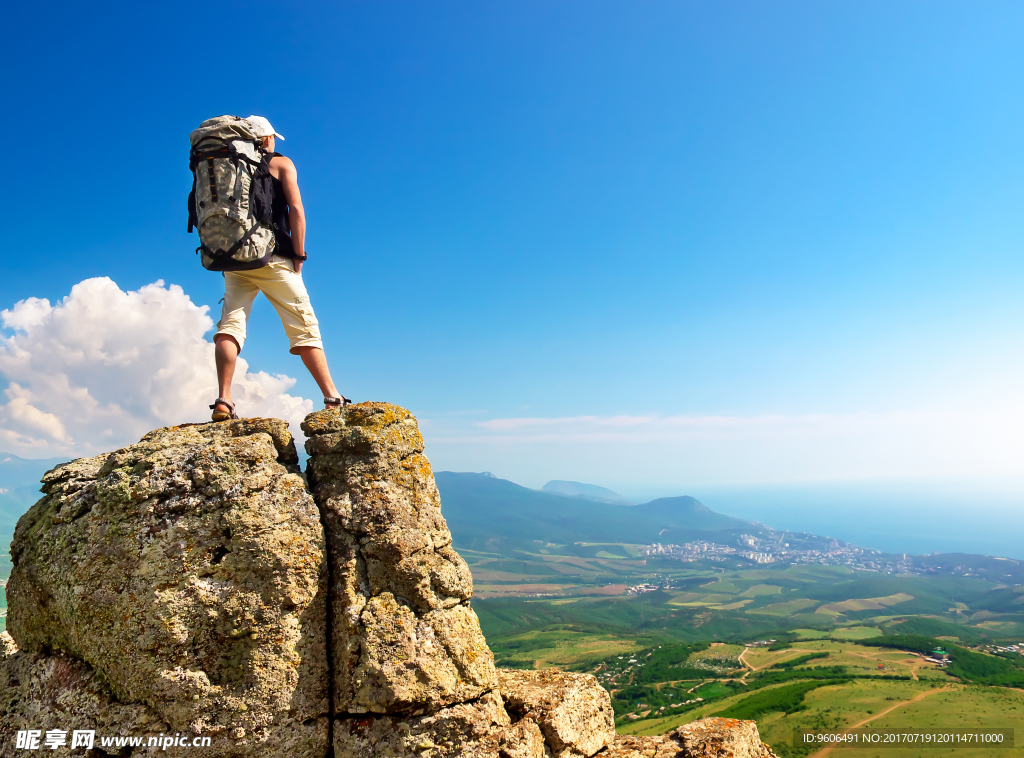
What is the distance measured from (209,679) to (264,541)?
1768mm

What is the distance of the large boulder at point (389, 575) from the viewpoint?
688 centimetres

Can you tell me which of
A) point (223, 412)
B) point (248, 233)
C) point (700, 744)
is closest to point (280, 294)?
point (248, 233)

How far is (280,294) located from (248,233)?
114cm

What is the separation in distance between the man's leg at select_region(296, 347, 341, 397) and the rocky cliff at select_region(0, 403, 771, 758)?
1.57 m

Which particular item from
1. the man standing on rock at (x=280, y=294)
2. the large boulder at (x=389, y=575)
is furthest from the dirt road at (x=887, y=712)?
the man standing on rock at (x=280, y=294)

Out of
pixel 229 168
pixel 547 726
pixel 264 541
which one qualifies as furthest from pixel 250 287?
pixel 547 726

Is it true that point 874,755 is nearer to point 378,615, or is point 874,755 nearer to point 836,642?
point 378,615

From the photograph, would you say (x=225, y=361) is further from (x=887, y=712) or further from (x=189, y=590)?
(x=887, y=712)

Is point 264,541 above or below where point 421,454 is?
below

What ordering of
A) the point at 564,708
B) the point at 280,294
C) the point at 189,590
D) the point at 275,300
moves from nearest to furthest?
the point at 189,590 < the point at 564,708 < the point at 280,294 < the point at 275,300

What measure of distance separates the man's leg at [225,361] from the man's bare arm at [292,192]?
6.46ft

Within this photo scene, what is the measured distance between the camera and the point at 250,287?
8977 millimetres

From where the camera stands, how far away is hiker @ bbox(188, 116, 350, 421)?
797 cm

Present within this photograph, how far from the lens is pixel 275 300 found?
8961 mm
